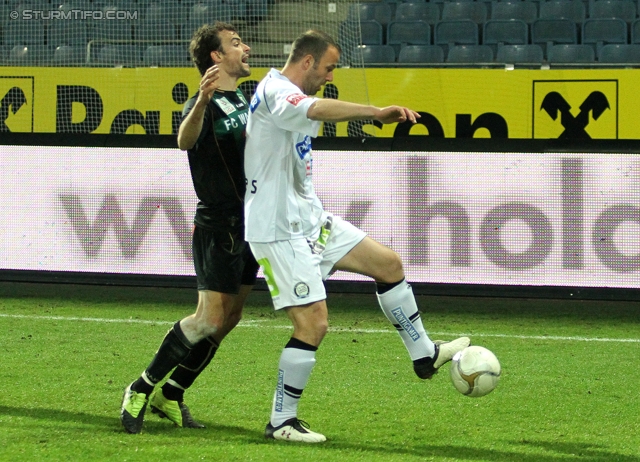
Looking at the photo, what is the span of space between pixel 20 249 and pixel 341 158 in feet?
10.1

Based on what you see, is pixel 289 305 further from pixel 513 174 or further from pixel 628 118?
pixel 628 118

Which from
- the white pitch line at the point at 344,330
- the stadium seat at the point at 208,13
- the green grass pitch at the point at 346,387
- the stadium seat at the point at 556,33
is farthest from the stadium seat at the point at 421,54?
the white pitch line at the point at 344,330

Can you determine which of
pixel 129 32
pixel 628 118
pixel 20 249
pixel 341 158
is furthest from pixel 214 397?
pixel 129 32

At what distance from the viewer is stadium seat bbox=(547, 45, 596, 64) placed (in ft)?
39.9

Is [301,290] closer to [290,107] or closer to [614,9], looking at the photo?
[290,107]

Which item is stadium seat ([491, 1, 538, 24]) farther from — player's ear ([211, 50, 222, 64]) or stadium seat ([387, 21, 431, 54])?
player's ear ([211, 50, 222, 64])

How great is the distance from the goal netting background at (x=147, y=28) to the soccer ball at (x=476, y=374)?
7.52 metres

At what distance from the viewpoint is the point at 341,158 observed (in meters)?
8.88

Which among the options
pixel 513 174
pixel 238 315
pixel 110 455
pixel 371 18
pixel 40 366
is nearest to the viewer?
pixel 110 455

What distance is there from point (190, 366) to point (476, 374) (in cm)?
135

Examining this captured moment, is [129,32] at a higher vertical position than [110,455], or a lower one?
higher

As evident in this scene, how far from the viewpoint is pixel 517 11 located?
12.9m

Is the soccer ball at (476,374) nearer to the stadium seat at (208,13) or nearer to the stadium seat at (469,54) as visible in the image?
the stadium seat at (469,54)

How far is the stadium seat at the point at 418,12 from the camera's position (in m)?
13.3
